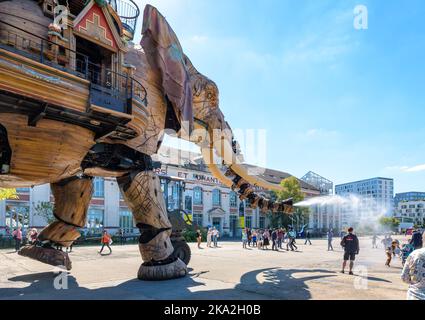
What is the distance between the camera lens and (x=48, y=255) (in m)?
9.34

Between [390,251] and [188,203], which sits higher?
[188,203]

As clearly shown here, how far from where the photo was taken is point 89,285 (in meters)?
8.40

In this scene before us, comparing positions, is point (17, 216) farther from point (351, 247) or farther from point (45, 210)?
point (351, 247)

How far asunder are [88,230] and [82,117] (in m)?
28.4

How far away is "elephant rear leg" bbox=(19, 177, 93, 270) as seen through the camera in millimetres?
9461

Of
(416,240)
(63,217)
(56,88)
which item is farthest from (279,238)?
(56,88)

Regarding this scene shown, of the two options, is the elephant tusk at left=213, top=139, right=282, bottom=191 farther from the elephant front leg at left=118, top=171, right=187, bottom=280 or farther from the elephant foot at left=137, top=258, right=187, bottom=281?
the elephant foot at left=137, top=258, right=187, bottom=281

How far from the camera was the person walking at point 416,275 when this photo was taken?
409 cm

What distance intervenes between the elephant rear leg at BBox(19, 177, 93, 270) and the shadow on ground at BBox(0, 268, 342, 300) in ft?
1.74

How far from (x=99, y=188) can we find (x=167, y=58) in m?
28.5

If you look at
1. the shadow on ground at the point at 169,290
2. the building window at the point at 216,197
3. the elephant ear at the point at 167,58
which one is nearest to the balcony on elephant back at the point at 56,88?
the elephant ear at the point at 167,58

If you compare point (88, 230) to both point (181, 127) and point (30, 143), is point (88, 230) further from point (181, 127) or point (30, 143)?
point (30, 143)

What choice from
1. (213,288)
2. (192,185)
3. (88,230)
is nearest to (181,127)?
(213,288)

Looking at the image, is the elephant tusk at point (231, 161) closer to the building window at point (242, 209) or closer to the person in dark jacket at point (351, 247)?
the person in dark jacket at point (351, 247)
